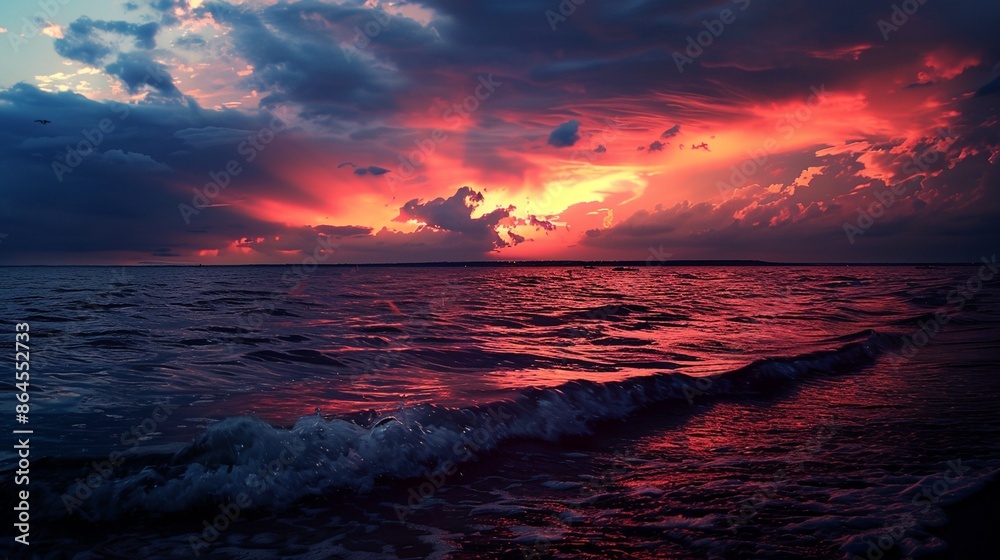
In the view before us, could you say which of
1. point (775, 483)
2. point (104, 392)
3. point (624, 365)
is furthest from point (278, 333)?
point (775, 483)

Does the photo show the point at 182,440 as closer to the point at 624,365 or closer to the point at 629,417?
the point at 629,417

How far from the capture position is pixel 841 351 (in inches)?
600

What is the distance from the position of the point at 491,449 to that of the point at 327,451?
2.12 metres

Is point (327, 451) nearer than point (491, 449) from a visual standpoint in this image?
Yes

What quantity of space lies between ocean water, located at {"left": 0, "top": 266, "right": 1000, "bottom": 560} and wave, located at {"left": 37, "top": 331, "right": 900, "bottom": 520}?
0.09ft

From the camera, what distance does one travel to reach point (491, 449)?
757 centimetres

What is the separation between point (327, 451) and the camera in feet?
21.7

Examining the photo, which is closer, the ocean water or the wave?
the ocean water

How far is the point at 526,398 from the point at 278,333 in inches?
427

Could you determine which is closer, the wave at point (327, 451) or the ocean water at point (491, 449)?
the ocean water at point (491, 449)

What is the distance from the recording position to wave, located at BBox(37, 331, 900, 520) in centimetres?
559

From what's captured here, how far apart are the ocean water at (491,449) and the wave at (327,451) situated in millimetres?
26

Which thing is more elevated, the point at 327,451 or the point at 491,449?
the point at 327,451

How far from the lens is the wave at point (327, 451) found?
5.59 meters
